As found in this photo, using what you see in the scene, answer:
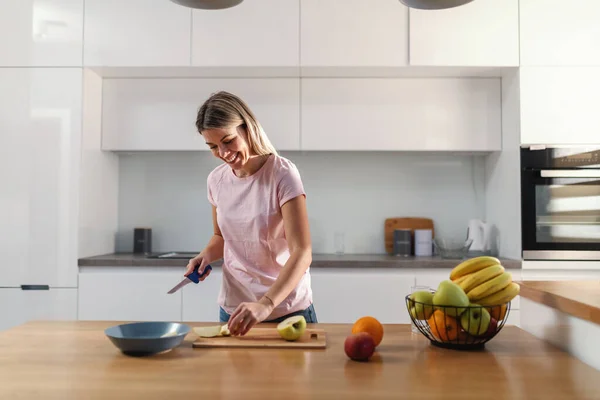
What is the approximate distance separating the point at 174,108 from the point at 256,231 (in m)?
1.69

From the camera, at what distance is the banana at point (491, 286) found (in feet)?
4.02

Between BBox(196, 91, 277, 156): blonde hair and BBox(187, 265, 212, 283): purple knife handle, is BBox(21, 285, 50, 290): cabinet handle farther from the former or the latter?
BBox(196, 91, 277, 156): blonde hair

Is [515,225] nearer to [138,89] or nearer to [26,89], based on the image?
[138,89]

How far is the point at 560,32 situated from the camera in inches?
116

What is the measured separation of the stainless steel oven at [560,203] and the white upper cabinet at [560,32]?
49cm

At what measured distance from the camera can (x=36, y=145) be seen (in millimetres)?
2961

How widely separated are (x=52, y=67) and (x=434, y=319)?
2617mm

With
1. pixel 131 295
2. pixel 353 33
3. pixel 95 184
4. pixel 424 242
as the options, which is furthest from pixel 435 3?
pixel 95 184

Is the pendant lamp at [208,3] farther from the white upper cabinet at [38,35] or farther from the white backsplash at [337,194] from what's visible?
the white backsplash at [337,194]

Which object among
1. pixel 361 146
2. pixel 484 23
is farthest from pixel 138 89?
pixel 484 23

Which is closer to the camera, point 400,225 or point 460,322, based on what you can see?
point 460,322

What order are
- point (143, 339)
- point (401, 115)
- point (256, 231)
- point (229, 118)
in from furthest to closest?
1. point (401, 115)
2. point (256, 231)
3. point (229, 118)
4. point (143, 339)

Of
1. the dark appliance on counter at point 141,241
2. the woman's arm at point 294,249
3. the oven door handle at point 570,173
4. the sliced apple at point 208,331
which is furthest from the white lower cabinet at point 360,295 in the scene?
the sliced apple at point 208,331

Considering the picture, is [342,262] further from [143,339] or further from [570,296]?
[143,339]
